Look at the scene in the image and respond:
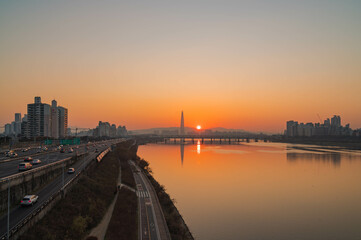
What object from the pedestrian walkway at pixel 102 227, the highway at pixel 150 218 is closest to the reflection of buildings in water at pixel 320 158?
the highway at pixel 150 218

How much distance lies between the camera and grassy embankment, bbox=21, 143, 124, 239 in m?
21.6

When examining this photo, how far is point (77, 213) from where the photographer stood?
27.1 metres

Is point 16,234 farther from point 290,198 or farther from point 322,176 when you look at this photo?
point 322,176

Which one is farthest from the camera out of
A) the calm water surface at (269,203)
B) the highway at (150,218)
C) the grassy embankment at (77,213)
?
the calm water surface at (269,203)

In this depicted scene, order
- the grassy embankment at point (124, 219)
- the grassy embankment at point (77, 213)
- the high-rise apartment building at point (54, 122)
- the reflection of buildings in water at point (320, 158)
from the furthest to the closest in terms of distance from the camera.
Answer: the high-rise apartment building at point (54, 122) < the reflection of buildings in water at point (320, 158) < the grassy embankment at point (124, 219) < the grassy embankment at point (77, 213)

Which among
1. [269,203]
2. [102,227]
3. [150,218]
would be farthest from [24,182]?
[269,203]

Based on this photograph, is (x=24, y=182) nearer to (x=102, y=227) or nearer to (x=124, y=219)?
(x=102, y=227)

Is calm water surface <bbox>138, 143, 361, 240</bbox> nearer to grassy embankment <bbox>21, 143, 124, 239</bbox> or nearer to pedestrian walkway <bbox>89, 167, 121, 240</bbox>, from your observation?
pedestrian walkway <bbox>89, 167, 121, 240</bbox>

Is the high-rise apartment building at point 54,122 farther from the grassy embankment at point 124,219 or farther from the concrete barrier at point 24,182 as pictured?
the grassy embankment at point 124,219

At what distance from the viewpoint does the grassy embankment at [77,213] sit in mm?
21625

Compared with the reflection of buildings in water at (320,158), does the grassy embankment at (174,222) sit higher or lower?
higher

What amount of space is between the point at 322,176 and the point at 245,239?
48660 millimetres

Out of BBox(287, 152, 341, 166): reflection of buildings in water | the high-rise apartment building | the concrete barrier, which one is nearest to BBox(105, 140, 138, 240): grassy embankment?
the concrete barrier

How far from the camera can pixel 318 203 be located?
42.9m
